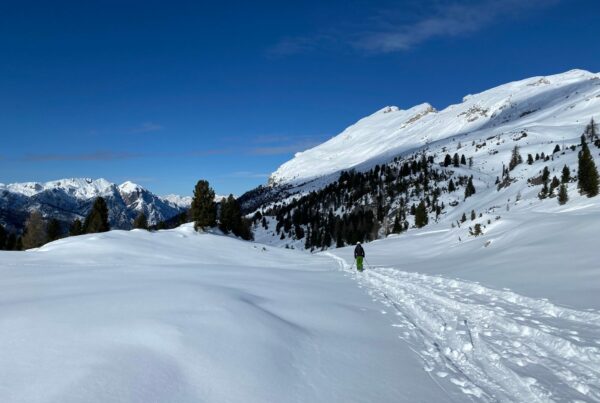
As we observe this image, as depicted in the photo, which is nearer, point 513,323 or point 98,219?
→ point 513,323

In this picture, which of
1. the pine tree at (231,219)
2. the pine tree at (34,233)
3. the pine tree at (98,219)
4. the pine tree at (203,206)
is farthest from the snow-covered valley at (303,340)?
the pine tree at (34,233)

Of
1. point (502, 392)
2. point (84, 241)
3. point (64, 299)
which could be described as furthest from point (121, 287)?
point (84, 241)

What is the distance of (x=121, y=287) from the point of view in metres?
11.8

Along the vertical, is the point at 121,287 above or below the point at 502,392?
above

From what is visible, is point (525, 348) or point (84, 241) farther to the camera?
point (84, 241)

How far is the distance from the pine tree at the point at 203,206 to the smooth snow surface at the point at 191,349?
51.9 m

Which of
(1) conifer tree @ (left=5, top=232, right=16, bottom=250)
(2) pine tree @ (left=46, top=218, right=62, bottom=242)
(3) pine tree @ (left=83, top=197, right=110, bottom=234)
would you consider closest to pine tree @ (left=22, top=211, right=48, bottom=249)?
(2) pine tree @ (left=46, top=218, right=62, bottom=242)

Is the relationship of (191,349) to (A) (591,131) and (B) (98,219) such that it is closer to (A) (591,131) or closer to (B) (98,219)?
(B) (98,219)

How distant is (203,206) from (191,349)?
59046 mm

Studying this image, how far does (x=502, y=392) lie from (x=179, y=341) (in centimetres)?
529

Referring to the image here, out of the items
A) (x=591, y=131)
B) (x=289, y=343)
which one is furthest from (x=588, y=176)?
(x=591, y=131)

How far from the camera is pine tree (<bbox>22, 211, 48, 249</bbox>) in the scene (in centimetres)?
6744

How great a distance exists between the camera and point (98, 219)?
68562 millimetres

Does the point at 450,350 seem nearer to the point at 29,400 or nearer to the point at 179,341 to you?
the point at 179,341
